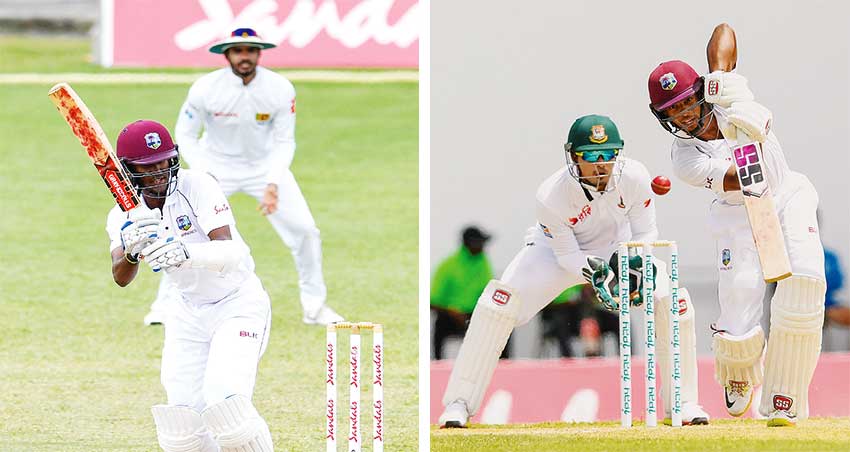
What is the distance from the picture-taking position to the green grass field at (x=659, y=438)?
17.1 feet

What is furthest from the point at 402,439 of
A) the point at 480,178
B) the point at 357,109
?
the point at 357,109

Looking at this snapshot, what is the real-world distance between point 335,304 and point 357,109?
486 centimetres

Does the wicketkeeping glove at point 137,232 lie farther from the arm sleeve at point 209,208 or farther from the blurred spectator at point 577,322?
the blurred spectator at point 577,322

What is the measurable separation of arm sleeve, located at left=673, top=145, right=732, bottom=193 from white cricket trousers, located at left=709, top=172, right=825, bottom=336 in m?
0.11

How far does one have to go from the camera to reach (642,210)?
19.1 ft

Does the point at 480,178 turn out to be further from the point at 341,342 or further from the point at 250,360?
the point at 341,342

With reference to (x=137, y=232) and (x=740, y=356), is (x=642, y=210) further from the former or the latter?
(x=137, y=232)

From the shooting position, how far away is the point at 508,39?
19.6ft

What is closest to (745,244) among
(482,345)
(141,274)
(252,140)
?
(482,345)

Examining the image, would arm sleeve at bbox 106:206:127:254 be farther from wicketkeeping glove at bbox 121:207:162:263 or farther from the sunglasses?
the sunglasses

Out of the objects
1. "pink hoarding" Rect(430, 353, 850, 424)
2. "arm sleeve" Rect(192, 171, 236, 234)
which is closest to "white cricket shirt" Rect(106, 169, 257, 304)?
"arm sleeve" Rect(192, 171, 236, 234)

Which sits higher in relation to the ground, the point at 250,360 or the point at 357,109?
the point at 357,109

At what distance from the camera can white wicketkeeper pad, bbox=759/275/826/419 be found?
18.3 ft

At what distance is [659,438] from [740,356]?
58cm
